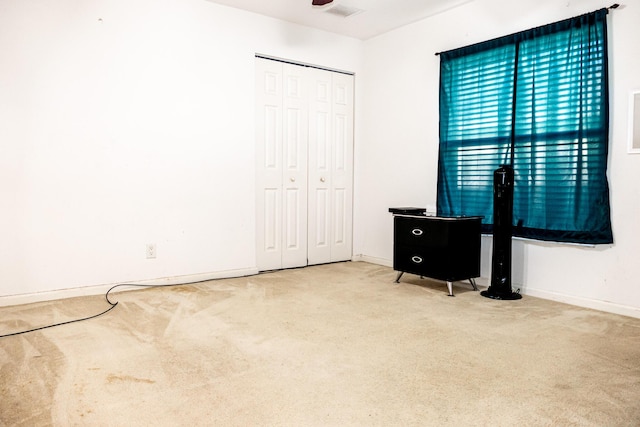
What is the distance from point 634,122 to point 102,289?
4062 millimetres

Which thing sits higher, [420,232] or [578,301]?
[420,232]

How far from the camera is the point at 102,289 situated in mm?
3523

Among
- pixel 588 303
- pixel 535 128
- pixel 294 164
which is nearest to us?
pixel 588 303

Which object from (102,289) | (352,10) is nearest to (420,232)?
(352,10)

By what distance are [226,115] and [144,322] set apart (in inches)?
82.0

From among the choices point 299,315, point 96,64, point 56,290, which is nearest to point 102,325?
point 56,290

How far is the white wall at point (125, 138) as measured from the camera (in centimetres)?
320

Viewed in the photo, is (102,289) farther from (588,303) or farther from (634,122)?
(634,122)

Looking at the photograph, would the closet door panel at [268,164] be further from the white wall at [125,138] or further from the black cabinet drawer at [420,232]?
the black cabinet drawer at [420,232]

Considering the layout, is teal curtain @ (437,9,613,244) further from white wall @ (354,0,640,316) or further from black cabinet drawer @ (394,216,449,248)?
black cabinet drawer @ (394,216,449,248)

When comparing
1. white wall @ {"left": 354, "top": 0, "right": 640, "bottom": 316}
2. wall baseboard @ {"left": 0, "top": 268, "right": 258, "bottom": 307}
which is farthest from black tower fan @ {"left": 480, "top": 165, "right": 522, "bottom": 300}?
wall baseboard @ {"left": 0, "top": 268, "right": 258, "bottom": 307}

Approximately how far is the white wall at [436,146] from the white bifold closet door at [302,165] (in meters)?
0.25

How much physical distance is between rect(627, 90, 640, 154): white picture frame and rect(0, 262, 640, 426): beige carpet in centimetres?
116

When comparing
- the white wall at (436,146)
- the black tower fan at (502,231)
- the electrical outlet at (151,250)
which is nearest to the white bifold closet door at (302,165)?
the white wall at (436,146)
